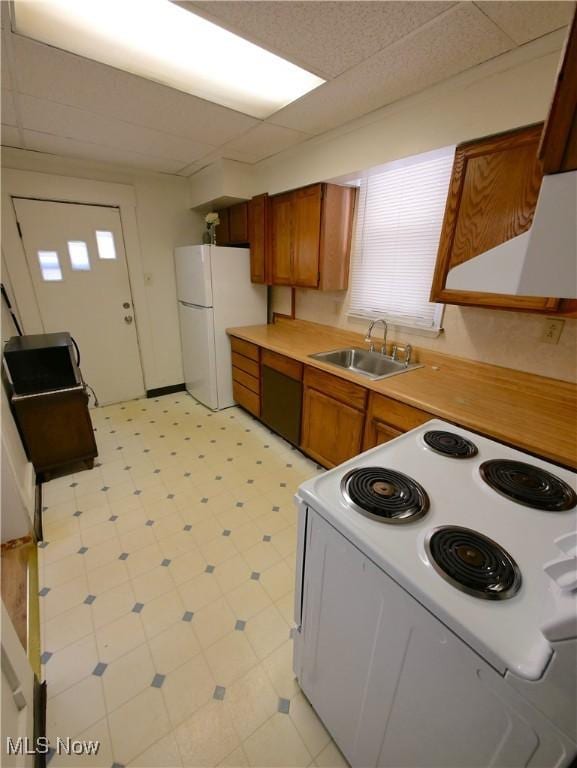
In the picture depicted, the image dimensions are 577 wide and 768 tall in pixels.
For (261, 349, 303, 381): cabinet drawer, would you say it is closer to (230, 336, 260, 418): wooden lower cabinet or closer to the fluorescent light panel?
(230, 336, 260, 418): wooden lower cabinet

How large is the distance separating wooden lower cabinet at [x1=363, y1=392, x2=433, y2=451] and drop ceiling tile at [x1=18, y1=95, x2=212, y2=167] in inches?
93.4

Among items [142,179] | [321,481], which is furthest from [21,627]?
[142,179]

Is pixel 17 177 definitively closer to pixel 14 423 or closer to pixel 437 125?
pixel 14 423

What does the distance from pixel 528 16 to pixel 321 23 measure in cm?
75

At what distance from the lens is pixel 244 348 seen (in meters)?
3.13

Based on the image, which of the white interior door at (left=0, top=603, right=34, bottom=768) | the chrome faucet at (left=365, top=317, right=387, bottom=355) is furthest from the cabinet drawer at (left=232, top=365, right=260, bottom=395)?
the white interior door at (left=0, top=603, right=34, bottom=768)

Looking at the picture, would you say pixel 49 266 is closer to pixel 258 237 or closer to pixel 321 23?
pixel 258 237

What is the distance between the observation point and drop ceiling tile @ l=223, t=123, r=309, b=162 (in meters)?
2.17

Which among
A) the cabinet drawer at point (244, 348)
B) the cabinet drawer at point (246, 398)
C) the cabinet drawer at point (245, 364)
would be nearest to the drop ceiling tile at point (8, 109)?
the cabinet drawer at point (244, 348)

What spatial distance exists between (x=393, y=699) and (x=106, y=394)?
3.67 m

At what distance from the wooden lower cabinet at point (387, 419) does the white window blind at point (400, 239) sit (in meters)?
0.73

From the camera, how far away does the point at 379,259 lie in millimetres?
2453

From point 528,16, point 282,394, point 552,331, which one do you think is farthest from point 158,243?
point 552,331

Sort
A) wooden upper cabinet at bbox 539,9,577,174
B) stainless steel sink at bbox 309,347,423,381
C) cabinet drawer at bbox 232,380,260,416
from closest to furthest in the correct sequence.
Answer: wooden upper cabinet at bbox 539,9,577,174 → stainless steel sink at bbox 309,347,423,381 → cabinet drawer at bbox 232,380,260,416
